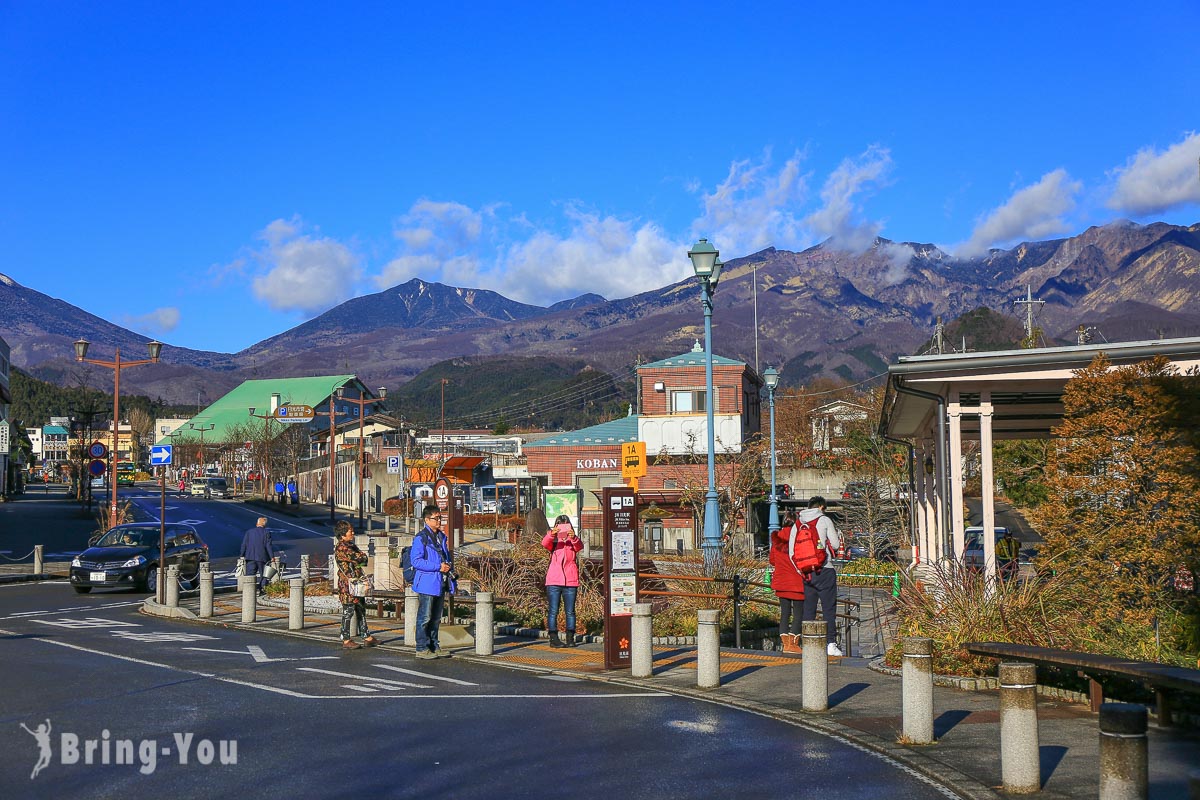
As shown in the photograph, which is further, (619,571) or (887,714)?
→ (619,571)

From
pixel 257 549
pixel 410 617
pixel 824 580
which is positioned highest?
pixel 824 580

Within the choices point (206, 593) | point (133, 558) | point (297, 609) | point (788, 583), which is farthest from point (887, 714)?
point (133, 558)

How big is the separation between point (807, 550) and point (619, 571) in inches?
91.0

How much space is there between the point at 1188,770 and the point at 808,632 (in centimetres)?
337

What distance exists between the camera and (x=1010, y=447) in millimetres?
41875

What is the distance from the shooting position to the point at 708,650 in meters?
12.3

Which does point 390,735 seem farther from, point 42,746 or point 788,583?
point 788,583

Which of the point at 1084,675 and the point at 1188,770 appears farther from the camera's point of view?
the point at 1084,675

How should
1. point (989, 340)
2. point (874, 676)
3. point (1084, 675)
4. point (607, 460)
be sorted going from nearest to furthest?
point (1084, 675)
point (874, 676)
point (607, 460)
point (989, 340)

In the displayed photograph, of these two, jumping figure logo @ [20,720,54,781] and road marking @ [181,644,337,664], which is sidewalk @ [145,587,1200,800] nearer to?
road marking @ [181,644,337,664]

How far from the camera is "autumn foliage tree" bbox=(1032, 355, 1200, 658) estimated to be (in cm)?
1186

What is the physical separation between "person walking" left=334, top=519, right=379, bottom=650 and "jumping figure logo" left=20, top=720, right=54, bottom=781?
5776 mm

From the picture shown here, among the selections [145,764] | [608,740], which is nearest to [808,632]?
[608,740]

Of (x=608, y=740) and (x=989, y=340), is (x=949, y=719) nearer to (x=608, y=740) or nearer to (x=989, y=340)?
(x=608, y=740)
